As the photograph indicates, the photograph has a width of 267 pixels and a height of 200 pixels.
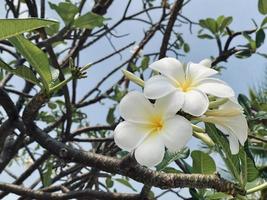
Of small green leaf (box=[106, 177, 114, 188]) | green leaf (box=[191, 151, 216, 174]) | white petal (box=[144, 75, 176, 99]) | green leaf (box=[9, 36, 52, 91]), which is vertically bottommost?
small green leaf (box=[106, 177, 114, 188])

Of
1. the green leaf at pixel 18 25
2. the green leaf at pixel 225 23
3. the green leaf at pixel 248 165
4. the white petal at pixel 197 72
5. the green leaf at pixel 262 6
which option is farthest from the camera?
the green leaf at pixel 225 23

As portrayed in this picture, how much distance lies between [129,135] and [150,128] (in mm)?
31

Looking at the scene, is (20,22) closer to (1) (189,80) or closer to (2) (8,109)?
(1) (189,80)

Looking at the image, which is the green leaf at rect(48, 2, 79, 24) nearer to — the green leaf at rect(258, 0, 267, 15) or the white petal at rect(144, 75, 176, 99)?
the green leaf at rect(258, 0, 267, 15)

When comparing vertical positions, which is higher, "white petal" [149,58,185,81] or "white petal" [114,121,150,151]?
"white petal" [149,58,185,81]

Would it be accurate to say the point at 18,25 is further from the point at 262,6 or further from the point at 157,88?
the point at 262,6

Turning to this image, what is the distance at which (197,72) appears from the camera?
70 cm

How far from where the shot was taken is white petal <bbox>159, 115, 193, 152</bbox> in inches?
23.6

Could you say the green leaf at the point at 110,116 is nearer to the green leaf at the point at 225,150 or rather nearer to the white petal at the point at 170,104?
the green leaf at the point at 225,150

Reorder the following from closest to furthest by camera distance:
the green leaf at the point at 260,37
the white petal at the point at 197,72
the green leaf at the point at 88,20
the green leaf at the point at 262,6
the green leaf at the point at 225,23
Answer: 1. the white petal at the point at 197,72
2. the green leaf at the point at 88,20
3. the green leaf at the point at 262,6
4. the green leaf at the point at 260,37
5. the green leaf at the point at 225,23

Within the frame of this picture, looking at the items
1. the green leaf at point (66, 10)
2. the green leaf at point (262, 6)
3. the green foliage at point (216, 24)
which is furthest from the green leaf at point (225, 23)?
the green leaf at point (66, 10)

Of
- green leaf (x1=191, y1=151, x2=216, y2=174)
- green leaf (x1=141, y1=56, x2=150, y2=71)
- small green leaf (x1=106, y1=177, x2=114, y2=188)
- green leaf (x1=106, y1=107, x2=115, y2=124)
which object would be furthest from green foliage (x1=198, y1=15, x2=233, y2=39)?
green leaf (x1=191, y1=151, x2=216, y2=174)

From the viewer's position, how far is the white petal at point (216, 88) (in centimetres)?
62

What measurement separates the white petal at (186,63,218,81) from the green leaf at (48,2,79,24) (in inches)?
25.9
